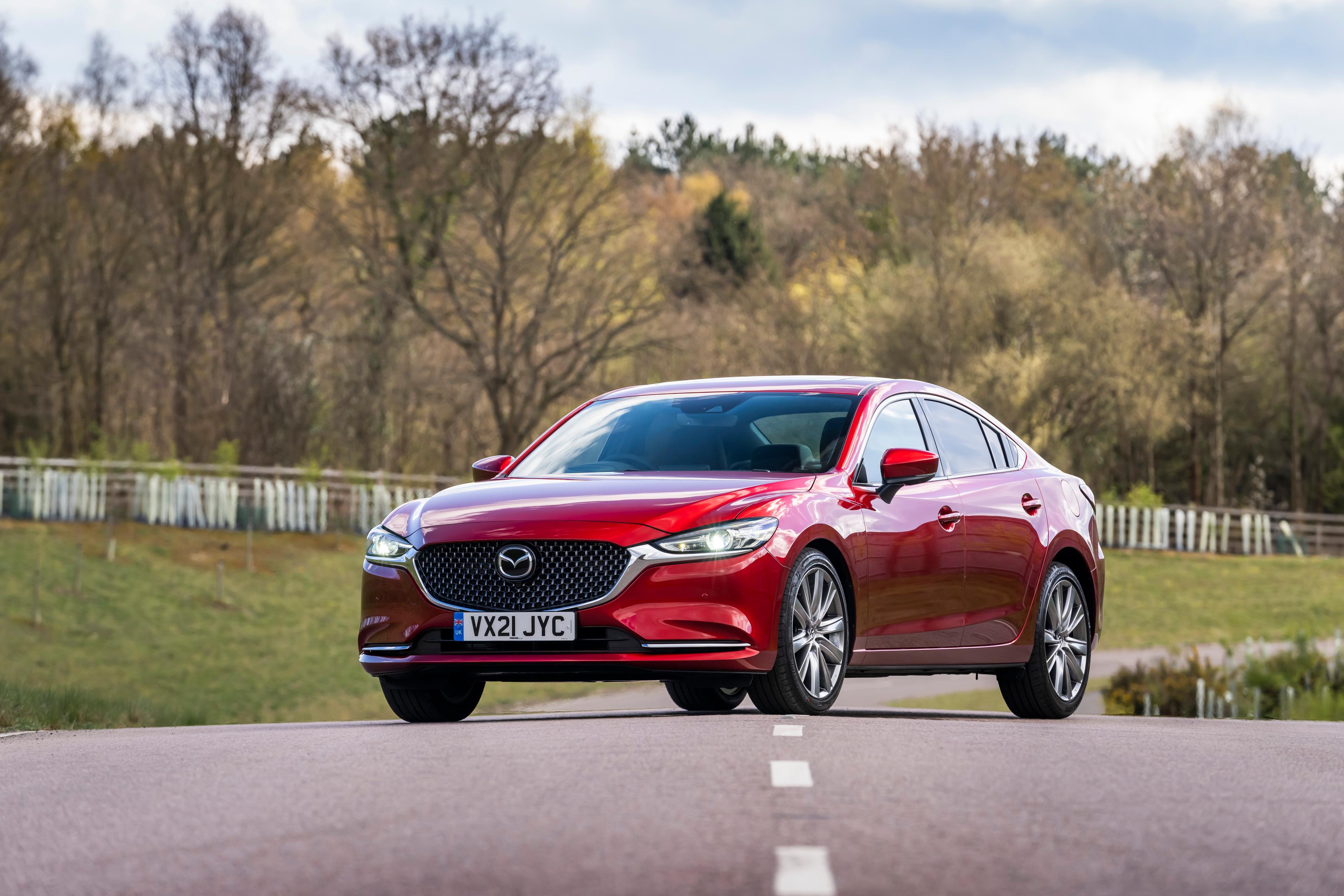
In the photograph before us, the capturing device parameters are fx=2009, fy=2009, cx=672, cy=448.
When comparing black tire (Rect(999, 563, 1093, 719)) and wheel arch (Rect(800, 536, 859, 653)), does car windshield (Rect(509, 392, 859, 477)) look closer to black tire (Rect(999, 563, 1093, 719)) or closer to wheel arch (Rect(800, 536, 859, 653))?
wheel arch (Rect(800, 536, 859, 653))

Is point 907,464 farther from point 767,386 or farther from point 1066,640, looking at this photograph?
point 1066,640

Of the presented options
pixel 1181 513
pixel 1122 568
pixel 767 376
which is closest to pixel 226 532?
pixel 1122 568

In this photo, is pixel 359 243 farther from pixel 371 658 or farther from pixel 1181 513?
pixel 371 658

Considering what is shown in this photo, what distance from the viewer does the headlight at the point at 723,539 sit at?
30.4 feet

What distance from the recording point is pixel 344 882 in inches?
202

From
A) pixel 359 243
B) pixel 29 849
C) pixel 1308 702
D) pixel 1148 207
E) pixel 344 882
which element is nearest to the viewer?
pixel 344 882

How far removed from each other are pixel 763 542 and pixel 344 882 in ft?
14.6

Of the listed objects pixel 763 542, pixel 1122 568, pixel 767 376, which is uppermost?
pixel 767 376

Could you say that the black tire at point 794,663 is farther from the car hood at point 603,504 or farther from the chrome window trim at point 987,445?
the chrome window trim at point 987,445

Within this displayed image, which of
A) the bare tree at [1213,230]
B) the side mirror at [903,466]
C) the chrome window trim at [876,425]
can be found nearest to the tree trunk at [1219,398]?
the bare tree at [1213,230]

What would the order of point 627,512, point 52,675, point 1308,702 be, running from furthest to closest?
point 52,675 → point 1308,702 → point 627,512

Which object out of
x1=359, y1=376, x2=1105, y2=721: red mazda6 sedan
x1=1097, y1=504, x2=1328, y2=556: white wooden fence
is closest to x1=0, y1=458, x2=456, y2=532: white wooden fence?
x1=1097, y1=504, x2=1328, y2=556: white wooden fence

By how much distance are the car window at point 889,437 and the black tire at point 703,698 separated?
85.6 inches

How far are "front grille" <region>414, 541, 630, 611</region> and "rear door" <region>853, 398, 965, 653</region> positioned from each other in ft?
4.92
